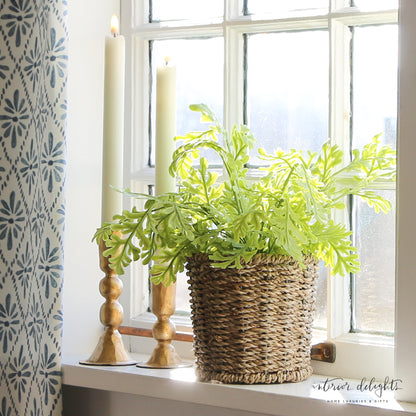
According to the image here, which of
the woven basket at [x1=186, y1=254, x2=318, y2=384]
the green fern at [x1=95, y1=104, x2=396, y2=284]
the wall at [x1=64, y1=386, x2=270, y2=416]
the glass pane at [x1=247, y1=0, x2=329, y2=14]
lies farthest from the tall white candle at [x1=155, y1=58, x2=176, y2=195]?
the wall at [x1=64, y1=386, x2=270, y2=416]

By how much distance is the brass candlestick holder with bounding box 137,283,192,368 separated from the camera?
1.31 meters

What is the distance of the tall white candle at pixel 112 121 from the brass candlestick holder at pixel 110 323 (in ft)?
0.28

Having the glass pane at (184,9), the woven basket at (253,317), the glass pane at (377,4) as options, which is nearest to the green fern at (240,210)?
the woven basket at (253,317)

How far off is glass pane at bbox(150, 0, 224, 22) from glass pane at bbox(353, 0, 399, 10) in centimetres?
32

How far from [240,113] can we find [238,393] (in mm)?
589

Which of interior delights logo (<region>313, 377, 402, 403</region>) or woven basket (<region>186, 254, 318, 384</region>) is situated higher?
woven basket (<region>186, 254, 318, 384</region>)

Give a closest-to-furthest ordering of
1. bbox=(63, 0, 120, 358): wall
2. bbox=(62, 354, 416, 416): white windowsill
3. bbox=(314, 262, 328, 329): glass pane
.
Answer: bbox=(62, 354, 416, 416): white windowsill → bbox=(314, 262, 328, 329): glass pane → bbox=(63, 0, 120, 358): wall

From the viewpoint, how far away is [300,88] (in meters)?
1.41

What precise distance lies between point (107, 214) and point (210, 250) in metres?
0.27

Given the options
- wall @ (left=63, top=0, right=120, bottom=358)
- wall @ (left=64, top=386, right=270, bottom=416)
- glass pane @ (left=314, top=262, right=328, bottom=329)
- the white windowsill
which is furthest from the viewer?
wall @ (left=63, top=0, right=120, bottom=358)

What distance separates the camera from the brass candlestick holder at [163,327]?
4.30ft

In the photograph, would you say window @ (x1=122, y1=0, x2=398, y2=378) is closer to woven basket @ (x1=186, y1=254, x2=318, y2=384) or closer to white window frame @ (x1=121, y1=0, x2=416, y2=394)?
white window frame @ (x1=121, y1=0, x2=416, y2=394)

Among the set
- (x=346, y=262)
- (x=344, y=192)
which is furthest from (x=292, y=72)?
(x=346, y=262)

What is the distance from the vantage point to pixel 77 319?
1.50 meters
